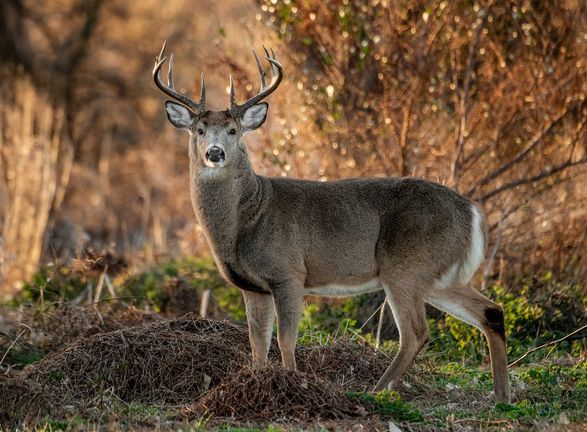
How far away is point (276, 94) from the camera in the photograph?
39.6 feet

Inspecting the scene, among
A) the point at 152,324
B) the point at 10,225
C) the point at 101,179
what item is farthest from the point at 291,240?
the point at 101,179

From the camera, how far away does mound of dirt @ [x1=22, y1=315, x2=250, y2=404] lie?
24.9 ft

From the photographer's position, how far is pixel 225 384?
22.2ft

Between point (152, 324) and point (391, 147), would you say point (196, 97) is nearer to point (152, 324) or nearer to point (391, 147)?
point (391, 147)

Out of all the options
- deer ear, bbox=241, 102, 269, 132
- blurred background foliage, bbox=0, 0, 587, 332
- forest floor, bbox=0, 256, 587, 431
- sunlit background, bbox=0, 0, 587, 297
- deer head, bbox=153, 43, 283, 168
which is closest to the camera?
forest floor, bbox=0, 256, 587, 431

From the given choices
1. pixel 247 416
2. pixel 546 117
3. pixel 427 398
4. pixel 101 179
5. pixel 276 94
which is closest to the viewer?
pixel 247 416

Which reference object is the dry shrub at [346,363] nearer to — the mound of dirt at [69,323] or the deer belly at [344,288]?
the deer belly at [344,288]

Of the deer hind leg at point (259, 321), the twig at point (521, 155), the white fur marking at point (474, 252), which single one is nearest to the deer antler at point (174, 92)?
the deer hind leg at point (259, 321)

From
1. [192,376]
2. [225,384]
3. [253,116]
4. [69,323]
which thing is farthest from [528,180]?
[225,384]

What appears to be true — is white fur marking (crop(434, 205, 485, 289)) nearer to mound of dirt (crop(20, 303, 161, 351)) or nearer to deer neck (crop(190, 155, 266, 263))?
deer neck (crop(190, 155, 266, 263))

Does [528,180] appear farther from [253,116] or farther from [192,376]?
[192,376]

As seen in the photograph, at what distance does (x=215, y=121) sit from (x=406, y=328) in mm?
2042

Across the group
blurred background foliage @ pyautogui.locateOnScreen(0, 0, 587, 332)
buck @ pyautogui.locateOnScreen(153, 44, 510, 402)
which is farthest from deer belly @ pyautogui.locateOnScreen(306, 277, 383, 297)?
blurred background foliage @ pyautogui.locateOnScreen(0, 0, 587, 332)

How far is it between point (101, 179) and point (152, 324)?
1080cm
